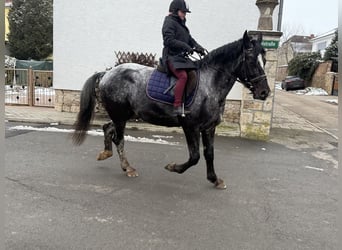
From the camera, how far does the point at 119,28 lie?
10008mm

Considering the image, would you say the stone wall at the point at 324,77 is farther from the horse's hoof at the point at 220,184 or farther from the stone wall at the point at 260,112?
the horse's hoof at the point at 220,184

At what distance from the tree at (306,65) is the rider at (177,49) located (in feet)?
96.7

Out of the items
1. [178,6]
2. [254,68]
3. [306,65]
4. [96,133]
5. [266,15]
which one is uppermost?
[306,65]

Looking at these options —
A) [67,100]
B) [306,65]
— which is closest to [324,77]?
[306,65]

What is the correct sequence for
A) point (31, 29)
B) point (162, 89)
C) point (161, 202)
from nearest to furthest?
point (161, 202), point (162, 89), point (31, 29)

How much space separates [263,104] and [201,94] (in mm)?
3867

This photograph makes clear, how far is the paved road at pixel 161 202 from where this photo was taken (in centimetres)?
319

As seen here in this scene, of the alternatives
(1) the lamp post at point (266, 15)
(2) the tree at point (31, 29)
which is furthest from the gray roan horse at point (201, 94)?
(2) the tree at point (31, 29)

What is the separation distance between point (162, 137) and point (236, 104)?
2.76m

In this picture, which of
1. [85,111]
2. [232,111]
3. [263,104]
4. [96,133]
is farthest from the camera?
[232,111]

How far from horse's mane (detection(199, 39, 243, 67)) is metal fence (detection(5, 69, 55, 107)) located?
28.3 feet

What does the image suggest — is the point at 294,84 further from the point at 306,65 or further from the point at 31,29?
the point at 31,29

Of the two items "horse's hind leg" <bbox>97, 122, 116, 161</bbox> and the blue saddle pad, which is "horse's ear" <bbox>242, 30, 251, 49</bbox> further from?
"horse's hind leg" <bbox>97, 122, 116, 161</bbox>

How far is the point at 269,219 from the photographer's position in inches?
147
